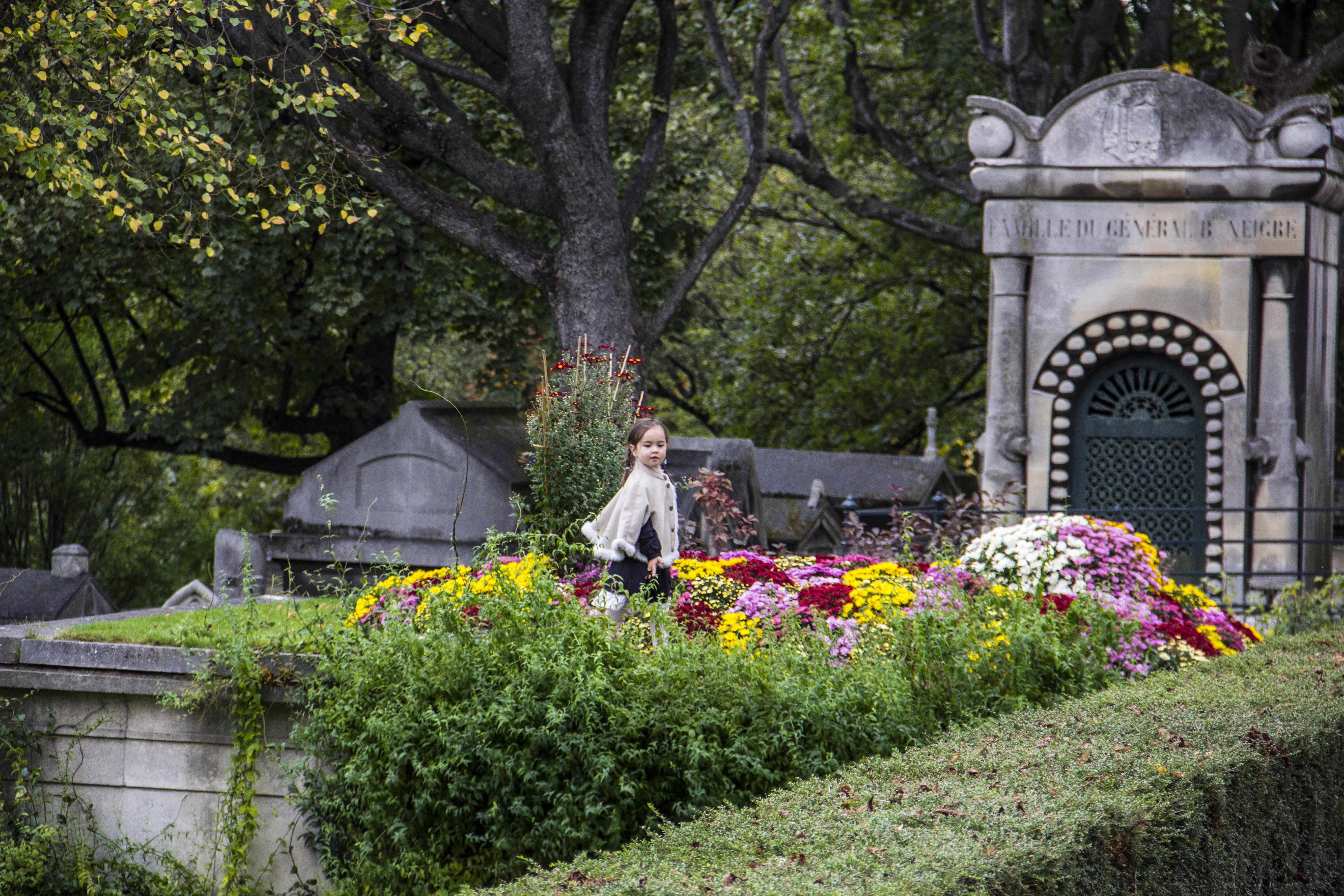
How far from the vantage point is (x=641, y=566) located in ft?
19.9

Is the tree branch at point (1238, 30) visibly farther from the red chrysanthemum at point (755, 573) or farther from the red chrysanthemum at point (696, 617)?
the red chrysanthemum at point (696, 617)

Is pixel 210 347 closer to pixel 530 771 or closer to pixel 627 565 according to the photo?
pixel 627 565

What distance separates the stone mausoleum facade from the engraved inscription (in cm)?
2

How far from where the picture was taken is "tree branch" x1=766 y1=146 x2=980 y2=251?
15.7 m

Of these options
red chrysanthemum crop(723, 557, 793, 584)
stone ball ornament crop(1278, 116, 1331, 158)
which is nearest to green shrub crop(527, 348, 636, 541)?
red chrysanthemum crop(723, 557, 793, 584)

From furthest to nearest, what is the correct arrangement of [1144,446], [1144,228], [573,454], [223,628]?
[1144,446] → [1144,228] → [573,454] → [223,628]

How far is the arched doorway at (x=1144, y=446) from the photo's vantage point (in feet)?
38.8

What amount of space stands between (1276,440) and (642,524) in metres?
7.84

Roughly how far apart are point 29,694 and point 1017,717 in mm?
4169

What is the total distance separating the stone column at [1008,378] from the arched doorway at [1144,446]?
54 cm

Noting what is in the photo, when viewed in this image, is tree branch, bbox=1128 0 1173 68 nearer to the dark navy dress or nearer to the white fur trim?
the dark navy dress

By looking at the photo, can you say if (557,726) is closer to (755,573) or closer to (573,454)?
(755,573)

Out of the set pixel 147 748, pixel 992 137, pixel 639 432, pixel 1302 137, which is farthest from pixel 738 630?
pixel 1302 137

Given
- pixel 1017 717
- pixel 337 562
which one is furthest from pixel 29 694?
pixel 1017 717
